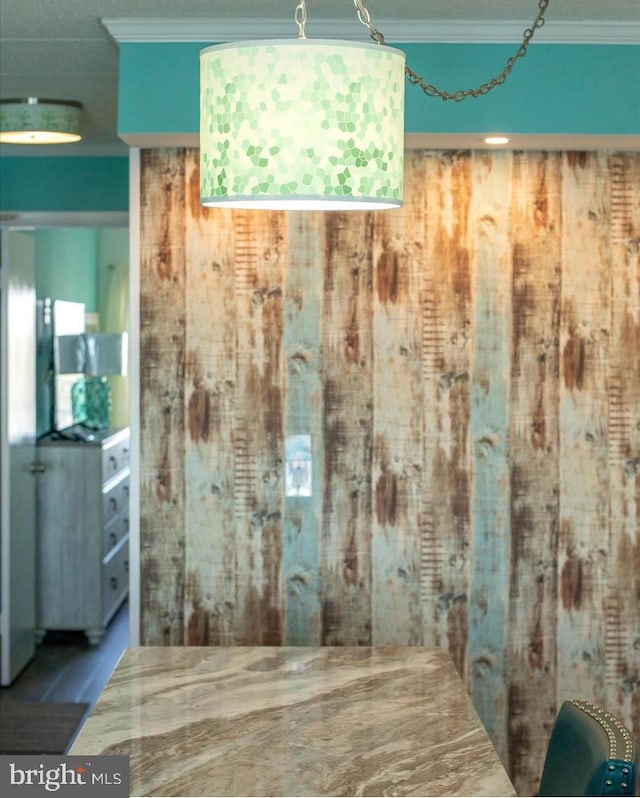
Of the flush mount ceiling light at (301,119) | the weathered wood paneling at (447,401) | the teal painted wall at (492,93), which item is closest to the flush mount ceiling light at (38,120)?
the teal painted wall at (492,93)

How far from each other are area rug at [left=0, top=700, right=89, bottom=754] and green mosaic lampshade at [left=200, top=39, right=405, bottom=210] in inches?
138

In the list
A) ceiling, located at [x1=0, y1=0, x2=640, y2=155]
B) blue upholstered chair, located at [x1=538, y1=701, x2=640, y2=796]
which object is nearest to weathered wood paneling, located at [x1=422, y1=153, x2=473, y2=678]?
ceiling, located at [x1=0, y1=0, x2=640, y2=155]

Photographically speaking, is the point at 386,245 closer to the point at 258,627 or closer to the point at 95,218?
the point at 258,627

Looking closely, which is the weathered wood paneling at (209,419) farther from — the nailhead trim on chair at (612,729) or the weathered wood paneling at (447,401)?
the nailhead trim on chair at (612,729)

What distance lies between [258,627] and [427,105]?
178 centimetres

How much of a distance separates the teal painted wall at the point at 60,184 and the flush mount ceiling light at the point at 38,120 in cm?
109

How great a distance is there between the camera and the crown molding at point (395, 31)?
3564 mm

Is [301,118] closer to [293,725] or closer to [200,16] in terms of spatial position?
[293,725]

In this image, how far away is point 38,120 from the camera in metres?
4.77

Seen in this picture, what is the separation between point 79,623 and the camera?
654 centimetres

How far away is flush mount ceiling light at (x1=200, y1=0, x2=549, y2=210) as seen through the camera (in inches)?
72.5

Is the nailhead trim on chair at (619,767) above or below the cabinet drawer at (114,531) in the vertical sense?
above

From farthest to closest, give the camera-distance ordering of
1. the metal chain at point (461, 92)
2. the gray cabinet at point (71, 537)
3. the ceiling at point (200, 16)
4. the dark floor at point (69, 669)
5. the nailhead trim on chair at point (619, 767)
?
1. the gray cabinet at point (71, 537)
2. the dark floor at point (69, 669)
3. the ceiling at point (200, 16)
4. the nailhead trim on chair at point (619, 767)
5. the metal chain at point (461, 92)

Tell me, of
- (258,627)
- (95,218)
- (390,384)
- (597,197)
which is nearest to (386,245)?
(390,384)
